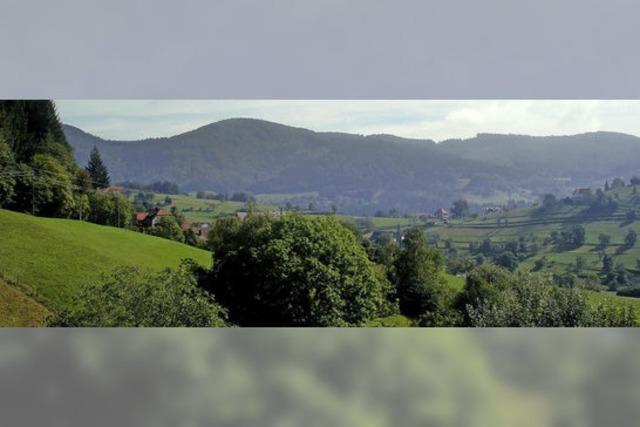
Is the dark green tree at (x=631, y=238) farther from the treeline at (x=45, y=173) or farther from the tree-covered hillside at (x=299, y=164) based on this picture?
the treeline at (x=45, y=173)

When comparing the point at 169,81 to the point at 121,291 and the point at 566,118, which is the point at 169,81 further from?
the point at 566,118

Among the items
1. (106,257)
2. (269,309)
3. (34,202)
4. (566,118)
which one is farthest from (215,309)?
(566,118)

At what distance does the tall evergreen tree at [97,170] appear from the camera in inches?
316

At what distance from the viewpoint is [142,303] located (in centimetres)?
786

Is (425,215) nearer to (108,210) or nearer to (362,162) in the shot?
(362,162)

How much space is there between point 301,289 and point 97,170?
6.58 ft

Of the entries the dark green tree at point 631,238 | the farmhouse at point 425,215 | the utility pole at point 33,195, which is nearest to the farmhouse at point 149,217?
the utility pole at point 33,195

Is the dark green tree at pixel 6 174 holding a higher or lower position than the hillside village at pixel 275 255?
higher

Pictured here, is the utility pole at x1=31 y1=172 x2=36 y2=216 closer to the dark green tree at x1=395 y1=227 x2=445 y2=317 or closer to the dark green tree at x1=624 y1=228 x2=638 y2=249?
the dark green tree at x1=395 y1=227 x2=445 y2=317

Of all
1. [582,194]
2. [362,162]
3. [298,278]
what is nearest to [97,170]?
[298,278]

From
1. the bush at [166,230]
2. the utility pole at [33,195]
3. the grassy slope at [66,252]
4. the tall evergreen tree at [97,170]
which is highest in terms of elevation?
the tall evergreen tree at [97,170]

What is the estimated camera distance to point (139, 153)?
8.07 meters

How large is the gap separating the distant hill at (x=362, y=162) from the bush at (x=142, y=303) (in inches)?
32.7

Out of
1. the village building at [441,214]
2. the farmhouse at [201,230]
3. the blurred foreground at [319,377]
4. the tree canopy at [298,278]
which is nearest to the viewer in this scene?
the blurred foreground at [319,377]
